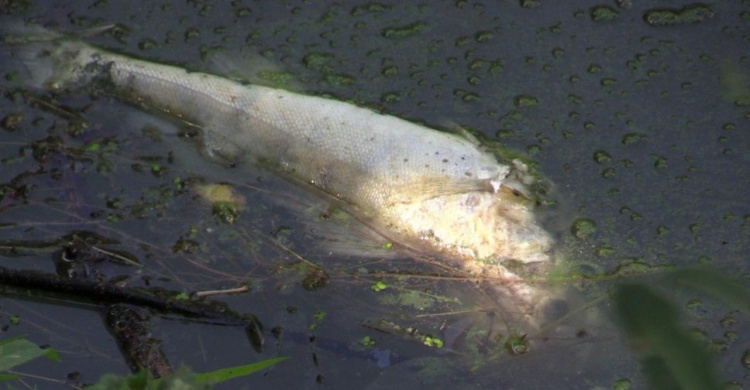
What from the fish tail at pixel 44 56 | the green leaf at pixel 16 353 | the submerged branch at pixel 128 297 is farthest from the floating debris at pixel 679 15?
the green leaf at pixel 16 353

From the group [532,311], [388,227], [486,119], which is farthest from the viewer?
[486,119]

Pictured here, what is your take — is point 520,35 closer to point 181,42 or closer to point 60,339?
point 181,42

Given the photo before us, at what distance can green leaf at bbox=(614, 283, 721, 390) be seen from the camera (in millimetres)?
979

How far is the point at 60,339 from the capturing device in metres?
2.47

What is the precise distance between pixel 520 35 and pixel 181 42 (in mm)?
1193

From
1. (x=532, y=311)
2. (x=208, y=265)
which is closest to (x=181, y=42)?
(x=208, y=265)

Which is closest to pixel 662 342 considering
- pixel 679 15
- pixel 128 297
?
pixel 128 297

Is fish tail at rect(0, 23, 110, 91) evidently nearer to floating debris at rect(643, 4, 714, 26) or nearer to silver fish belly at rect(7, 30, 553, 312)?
silver fish belly at rect(7, 30, 553, 312)

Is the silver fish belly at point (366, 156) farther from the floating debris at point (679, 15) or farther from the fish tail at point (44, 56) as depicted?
the floating debris at point (679, 15)

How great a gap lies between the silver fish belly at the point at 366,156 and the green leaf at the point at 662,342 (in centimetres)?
157

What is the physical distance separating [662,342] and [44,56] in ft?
8.87

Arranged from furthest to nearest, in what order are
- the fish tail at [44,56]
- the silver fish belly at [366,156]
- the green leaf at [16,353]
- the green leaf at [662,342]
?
the fish tail at [44,56]
the silver fish belly at [366,156]
the green leaf at [16,353]
the green leaf at [662,342]

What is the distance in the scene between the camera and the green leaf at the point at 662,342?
0.98 m

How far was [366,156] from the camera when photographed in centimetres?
279
